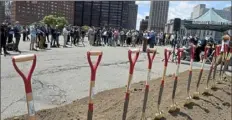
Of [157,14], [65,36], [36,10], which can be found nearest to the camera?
[65,36]

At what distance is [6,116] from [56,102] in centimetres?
146

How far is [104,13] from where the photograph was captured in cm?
10331

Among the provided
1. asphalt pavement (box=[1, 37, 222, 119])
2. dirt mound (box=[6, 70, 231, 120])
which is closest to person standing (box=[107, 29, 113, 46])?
asphalt pavement (box=[1, 37, 222, 119])

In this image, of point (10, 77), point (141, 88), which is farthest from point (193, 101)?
point (10, 77)

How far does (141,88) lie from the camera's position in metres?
8.59

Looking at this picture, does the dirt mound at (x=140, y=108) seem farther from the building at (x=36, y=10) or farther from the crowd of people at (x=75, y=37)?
the building at (x=36, y=10)

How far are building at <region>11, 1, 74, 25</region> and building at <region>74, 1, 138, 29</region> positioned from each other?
9.51 m

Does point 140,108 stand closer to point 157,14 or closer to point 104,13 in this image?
point 157,14

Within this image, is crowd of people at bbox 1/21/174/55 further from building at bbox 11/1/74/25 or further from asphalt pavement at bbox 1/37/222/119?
building at bbox 11/1/74/25

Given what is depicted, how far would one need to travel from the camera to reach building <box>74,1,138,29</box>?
99488mm

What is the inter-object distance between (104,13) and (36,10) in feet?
72.4

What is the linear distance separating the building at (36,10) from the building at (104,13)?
31.2 ft

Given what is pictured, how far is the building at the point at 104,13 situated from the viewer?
9949cm

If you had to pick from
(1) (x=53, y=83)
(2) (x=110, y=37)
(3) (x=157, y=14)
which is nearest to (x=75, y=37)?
(2) (x=110, y=37)
